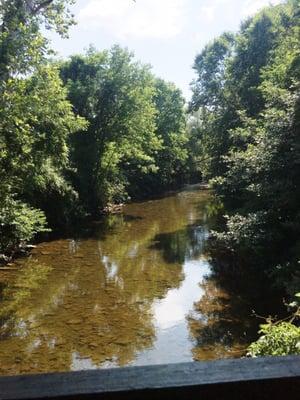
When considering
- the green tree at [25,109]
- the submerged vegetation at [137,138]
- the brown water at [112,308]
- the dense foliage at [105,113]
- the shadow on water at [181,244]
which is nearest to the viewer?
the brown water at [112,308]

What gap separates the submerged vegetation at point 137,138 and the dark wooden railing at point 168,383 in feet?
11.0

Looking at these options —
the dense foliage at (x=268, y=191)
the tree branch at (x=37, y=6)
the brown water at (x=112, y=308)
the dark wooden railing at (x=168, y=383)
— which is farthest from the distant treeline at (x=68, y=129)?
the dark wooden railing at (x=168, y=383)

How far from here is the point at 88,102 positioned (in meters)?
30.4

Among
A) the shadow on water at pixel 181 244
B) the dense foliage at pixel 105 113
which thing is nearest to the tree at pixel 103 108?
the dense foliage at pixel 105 113

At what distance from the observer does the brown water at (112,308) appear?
839 cm

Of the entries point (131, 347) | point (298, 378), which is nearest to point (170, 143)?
point (131, 347)

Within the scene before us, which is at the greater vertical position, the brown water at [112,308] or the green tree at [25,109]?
the green tree at [25,109]

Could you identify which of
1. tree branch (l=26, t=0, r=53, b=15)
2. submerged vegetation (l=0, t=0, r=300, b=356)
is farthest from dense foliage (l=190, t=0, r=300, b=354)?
tree branch (l=26, t=0, r=53, b=15)

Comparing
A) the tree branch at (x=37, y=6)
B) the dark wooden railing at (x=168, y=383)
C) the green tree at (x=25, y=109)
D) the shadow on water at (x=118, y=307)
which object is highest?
the tree branch at (x=37, y=6)

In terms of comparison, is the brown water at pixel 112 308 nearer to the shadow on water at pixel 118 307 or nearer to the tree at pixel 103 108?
the shadow on water at pixel 118 307

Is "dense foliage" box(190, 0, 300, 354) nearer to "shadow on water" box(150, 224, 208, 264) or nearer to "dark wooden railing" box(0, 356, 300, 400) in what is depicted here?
"shadow on water" box(150, 224, 208, 264)

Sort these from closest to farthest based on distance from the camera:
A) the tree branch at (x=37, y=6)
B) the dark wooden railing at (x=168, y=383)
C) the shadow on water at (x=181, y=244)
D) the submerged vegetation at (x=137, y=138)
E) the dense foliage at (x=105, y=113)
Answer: the dark wooden railing at (x=168, y=383) → the submerged vegetation at (x=137, y=138) → the tree branch at (x=37, y=6) → the shadow on water at (x=181, y=244) → the dense foliage at (x=105, y=113)

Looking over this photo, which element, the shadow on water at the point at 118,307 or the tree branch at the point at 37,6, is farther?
the tree branch at the point at 37,6

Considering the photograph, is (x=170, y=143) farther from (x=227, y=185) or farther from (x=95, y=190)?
(x=227, y=185)
